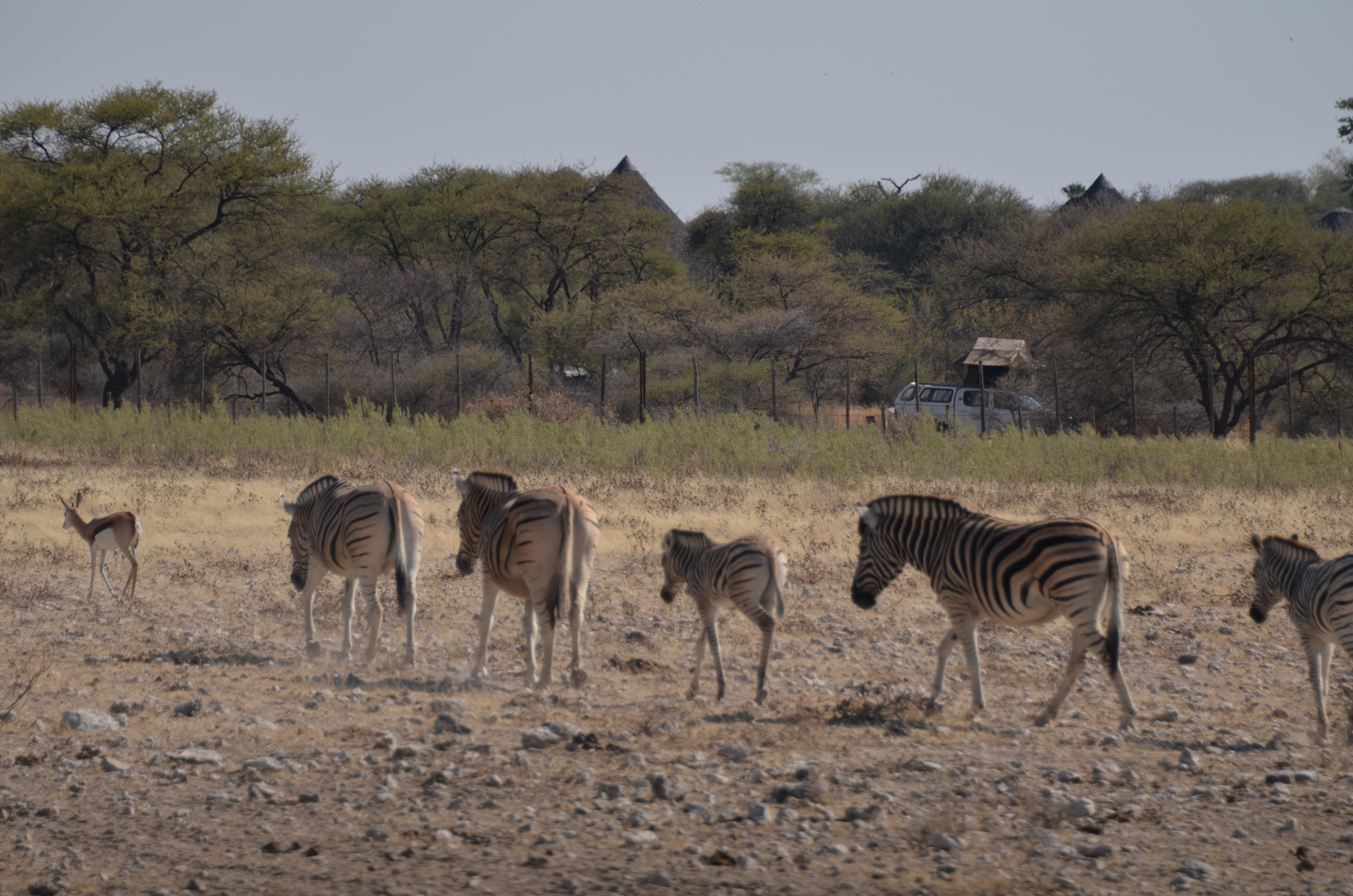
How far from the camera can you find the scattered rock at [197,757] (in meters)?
5.27

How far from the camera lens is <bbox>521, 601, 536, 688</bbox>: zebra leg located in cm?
689

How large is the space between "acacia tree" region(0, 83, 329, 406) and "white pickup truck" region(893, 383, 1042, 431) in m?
17.0

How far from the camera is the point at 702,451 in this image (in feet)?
57.0

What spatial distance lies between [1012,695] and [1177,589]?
384 cm

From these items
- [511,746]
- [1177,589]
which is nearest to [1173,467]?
[1177,589]

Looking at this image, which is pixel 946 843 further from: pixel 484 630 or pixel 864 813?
pixel 484 630

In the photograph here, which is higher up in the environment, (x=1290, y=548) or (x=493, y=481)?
(x=493, y=481)

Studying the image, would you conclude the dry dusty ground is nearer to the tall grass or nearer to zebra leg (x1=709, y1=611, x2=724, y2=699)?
zebra leg (x1=709, y1=611, x2=724, y2=699)

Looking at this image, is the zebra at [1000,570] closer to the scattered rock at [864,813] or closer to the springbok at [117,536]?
the scattered rock at [864,813]

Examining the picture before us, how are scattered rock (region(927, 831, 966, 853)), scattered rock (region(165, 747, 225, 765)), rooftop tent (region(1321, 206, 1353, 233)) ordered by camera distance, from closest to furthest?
1. scattered rock (region(927, 831, 966, 853))
2. scattered rock (region(165, 747, 225, 765))
3. rooftop tent (region(1321, 206, 1353, 233))

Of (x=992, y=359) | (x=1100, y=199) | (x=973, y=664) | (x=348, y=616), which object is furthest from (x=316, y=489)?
(x=1100, y=199)

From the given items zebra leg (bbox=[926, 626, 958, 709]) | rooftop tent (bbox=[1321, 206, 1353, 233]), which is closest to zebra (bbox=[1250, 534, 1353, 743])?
zebra leg (bbox=[926, 626, 958, 709])

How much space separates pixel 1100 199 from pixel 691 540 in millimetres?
43059

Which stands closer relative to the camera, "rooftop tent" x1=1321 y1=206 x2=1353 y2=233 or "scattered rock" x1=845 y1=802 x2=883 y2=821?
"scattered rock" x1=845 y1=802 x2=883 y2=821
